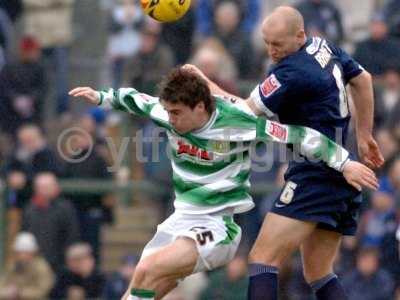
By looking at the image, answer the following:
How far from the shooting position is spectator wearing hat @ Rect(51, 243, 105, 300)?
18266 millimetres

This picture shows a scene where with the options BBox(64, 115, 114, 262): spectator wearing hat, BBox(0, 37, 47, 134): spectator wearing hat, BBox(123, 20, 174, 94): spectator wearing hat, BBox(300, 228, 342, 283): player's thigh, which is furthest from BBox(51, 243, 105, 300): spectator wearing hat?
BBox(300, 228, 342, 283): player's thigh

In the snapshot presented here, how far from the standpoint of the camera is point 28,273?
18297 mm

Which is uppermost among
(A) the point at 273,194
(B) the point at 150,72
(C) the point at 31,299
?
(B) the point at 150,72

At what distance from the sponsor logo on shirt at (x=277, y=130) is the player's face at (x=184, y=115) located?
46 cm

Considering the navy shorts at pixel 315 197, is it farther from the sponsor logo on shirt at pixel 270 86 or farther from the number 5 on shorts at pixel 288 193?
the sponsor logo on shirt at pixel 270 86

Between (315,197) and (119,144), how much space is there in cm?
686

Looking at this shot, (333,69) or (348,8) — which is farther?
(348,8)

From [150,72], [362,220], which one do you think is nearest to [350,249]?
[362,220]

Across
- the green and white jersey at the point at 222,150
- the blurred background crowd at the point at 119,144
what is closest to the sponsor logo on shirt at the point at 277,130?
the green and white jersey at the point at 222,150

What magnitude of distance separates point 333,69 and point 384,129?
5.62 metres

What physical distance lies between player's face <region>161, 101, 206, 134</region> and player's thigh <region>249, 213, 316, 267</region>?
0.95m

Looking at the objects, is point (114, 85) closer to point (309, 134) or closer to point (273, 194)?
point (273, 194)

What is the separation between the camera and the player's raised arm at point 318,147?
12.0 meters

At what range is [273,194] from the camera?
18062 mm
